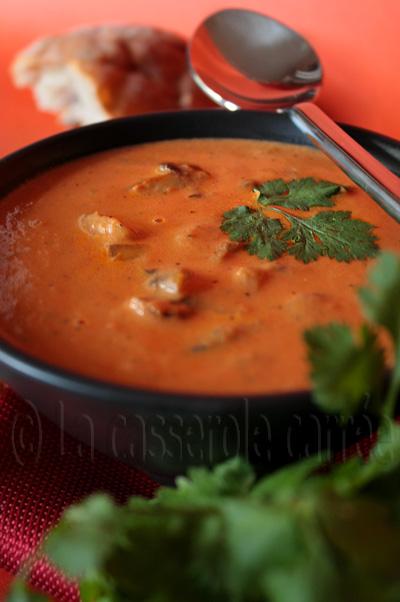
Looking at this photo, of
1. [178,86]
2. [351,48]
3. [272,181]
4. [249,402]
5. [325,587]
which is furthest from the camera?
[351,48]

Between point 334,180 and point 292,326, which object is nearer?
point 292,326

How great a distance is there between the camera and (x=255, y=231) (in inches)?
59.6

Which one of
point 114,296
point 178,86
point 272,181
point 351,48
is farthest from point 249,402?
point 351,48

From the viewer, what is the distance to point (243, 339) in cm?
126

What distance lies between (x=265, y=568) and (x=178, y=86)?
1912 mm

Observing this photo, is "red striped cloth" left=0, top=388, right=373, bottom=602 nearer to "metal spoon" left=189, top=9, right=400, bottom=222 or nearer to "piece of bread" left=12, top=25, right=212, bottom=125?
"metal spoon" left=189, top=9, right=400, bottom=222

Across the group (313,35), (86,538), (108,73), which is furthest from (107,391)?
(313,35)

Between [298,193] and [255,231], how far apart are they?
0.58 feet

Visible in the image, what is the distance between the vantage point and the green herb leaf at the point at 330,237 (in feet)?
4.80

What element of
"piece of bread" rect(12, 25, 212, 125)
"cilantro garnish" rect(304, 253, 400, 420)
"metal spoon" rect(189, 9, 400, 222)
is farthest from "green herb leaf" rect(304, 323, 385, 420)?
"piece of bread" rect(12, 25, 212, 125)

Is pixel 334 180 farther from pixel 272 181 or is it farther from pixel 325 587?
pixel 325 587

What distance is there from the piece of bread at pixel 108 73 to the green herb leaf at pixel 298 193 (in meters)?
0.93

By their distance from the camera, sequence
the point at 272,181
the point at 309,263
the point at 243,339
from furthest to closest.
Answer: the point at 272,181, the point at 309,263, the point at 243,339

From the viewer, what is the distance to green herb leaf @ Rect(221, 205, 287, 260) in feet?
4.82
